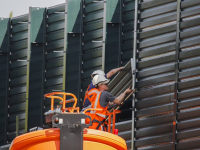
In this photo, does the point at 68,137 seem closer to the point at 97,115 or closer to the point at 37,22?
the point at 97,115

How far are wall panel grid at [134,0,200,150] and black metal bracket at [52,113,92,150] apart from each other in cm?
239

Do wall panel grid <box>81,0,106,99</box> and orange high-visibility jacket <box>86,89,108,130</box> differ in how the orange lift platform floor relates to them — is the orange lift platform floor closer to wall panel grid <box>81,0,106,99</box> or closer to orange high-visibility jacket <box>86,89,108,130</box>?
orange high-visibility jacket <box>86,89,108,130</box>

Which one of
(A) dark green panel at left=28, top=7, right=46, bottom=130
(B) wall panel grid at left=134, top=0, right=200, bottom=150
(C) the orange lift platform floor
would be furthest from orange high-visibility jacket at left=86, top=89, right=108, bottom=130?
(A) dark green panel at left=28, top=7, right=46, bottom=130

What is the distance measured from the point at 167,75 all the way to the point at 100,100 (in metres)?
1.07

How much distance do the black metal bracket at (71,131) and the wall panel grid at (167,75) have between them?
7.85 ft

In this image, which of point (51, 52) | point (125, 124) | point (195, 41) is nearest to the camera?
point (195, 41)

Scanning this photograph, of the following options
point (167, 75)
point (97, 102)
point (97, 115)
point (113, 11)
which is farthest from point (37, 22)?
point (167, 75)

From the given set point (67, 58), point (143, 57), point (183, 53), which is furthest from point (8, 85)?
point (183, 53)

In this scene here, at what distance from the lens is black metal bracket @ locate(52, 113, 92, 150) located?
219 inches

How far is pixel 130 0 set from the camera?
10.9 meters

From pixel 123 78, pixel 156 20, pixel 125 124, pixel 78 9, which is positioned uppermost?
pixel 78 9

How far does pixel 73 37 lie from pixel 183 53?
160 inches

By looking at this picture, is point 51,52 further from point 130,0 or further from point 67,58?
point 130,0

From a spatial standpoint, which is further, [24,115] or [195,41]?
[24,115]
